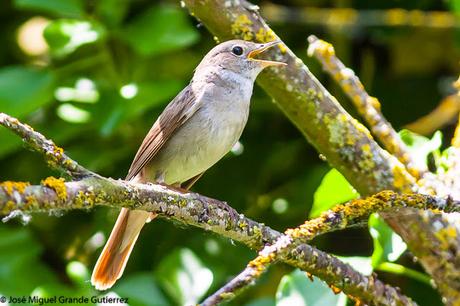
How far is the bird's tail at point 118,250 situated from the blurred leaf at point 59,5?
1126mm

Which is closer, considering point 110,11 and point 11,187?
point 11,187

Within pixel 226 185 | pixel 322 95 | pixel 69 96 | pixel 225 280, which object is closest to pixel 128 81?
pixel 69 96

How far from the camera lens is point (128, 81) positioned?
15.5ft

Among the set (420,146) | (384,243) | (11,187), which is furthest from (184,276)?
(11,187)

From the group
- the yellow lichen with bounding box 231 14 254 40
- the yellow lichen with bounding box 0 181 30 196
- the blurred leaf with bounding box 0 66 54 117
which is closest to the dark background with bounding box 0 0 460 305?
the blurred leaf with bounding box 0 66 54 117

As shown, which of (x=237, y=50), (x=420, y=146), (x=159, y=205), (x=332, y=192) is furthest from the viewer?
(x=237, y=50)

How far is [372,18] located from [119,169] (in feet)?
5.66

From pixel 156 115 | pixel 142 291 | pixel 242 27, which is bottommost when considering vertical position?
pixel 142 291

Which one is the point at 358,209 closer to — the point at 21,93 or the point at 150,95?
the point at 150,95

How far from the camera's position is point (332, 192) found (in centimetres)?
358

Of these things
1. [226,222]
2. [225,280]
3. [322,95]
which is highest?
[322,95]

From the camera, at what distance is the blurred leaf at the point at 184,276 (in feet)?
12.7

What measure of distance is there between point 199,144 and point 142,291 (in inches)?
27.9

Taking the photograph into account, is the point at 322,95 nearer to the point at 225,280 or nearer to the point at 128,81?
the point at 225,280
